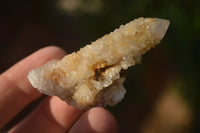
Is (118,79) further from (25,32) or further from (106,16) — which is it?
(25,32)

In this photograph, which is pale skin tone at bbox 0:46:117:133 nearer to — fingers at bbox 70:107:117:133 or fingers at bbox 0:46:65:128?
fingers at bbox 0:46:65:128

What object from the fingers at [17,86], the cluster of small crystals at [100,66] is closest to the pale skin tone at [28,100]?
the fingers at [17,86]

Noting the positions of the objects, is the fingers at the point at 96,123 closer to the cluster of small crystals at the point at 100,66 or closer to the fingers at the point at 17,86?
the cluster of small crystals at the point at 100,66

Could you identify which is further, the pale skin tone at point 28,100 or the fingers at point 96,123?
the pale skin tone at point 28,100

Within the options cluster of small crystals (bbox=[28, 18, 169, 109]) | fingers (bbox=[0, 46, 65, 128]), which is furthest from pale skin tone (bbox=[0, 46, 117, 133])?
cluster of small crystals (bbox=[28, 18, 169, 109])

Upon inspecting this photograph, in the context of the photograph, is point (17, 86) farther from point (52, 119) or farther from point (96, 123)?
point (96, 123)

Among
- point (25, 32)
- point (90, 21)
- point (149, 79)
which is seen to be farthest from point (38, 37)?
point (149, 79)
